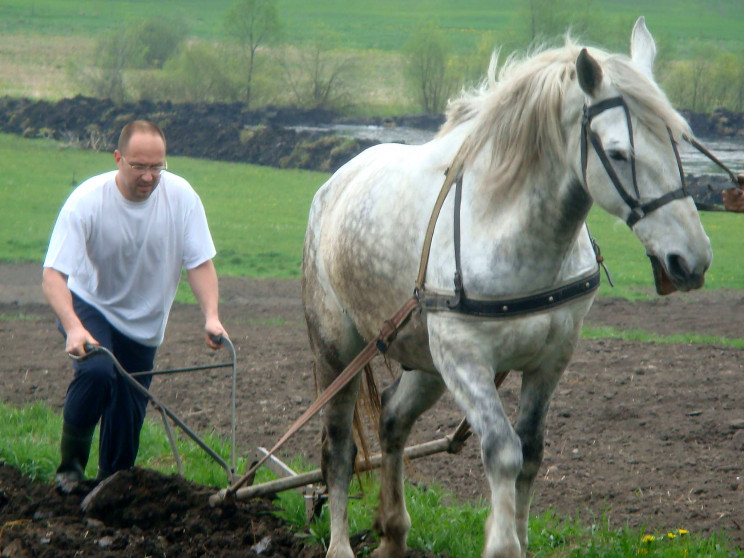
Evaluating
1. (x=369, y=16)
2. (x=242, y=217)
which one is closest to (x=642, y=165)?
(x=242, y=217)

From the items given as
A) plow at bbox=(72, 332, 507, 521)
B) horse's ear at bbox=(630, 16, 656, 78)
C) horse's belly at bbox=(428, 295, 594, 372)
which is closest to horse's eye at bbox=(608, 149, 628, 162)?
horse's ear at bbox=(630, 16, 656, 78)

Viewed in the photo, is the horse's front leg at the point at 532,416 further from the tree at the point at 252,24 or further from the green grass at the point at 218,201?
the tree at the point at 252,24

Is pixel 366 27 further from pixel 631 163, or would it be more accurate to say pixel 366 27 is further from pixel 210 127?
pixel 631 163

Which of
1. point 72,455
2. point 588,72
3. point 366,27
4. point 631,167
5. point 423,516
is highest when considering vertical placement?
point 588,72

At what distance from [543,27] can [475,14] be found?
63.5 ft

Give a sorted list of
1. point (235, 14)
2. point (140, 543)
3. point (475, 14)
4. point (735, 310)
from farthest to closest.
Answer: point (475, 14) < point (235, 14) < point (735, 310) < point (140, 543)

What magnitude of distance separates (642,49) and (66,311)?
258 cm

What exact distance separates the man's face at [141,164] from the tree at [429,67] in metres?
24.8

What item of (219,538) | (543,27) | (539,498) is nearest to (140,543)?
(219,538)

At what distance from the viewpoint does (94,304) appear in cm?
494

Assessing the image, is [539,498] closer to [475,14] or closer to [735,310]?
[735,310]

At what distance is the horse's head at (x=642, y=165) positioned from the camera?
317 cm

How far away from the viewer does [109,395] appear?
4.80 m

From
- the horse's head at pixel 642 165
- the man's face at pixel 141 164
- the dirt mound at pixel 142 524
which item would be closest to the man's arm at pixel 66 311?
the man's face at pixel 141 164
